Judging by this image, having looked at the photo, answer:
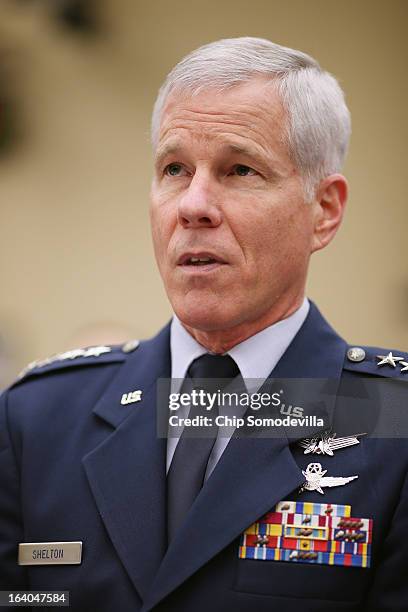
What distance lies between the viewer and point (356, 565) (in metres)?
1.86

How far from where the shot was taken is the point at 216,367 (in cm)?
212

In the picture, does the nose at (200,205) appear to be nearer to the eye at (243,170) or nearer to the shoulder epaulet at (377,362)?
the eye at (243,170)

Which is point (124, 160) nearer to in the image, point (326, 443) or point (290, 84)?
point (290, 84)

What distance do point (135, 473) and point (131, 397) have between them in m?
0.24

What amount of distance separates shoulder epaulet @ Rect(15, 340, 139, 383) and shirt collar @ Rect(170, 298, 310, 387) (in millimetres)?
199

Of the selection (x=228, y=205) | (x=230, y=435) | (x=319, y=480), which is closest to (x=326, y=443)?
(x=319, y=480)

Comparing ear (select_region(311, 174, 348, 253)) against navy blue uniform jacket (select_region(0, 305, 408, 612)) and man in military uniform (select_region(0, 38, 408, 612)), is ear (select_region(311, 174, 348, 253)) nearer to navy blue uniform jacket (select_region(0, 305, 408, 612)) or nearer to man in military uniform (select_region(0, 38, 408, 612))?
man in military uniform (select_region(0, 38, 408, 612))

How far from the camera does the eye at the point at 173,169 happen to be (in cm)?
211

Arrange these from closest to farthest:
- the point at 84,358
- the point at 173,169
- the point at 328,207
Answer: the point at 173,169, the point at 328,207, the point at 84,358

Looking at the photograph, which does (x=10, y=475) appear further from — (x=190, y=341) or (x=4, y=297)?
(x=4, y=297)

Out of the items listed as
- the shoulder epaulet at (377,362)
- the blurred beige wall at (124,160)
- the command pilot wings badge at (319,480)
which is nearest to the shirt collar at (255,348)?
the shoulder epaulet at (377,362)

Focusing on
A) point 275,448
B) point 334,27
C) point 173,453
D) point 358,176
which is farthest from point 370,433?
point 334,27

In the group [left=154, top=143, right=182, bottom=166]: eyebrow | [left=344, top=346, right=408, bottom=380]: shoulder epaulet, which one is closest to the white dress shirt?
[left=344, top=346, right=408, bottom=380]: shoulder epaulet

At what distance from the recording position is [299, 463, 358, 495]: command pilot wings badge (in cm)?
193
